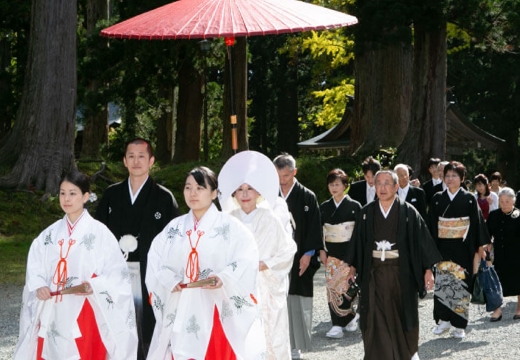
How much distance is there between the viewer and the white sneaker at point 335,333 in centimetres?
953

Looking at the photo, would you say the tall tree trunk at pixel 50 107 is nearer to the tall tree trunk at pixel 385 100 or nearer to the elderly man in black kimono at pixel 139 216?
Result: the tall tree trunk at pixel 385 100

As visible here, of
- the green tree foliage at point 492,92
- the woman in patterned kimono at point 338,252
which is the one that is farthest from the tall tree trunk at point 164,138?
the woman in patterned kimono at point 338,252

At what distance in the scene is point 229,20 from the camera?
702 cm

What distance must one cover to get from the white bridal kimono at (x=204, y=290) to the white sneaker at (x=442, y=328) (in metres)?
4.02

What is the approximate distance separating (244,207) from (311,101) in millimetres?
39209

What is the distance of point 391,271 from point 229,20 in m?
2.47

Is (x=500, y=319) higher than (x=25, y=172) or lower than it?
lower

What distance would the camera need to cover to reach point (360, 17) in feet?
57.6

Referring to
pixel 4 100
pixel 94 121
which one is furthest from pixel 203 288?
pixel 94 121

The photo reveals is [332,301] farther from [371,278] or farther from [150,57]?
[150,57]

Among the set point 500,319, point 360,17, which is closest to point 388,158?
point 360,17

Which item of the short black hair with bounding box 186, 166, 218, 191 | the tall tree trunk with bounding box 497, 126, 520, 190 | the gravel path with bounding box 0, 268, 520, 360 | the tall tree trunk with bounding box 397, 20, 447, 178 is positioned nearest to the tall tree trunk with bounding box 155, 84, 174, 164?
the tall tree trunk with bounding box 397, 20, 447, 178

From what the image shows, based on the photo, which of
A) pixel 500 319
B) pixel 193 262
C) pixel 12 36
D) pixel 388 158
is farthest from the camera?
pixel 12 36

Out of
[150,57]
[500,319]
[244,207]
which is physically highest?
[150,57]
